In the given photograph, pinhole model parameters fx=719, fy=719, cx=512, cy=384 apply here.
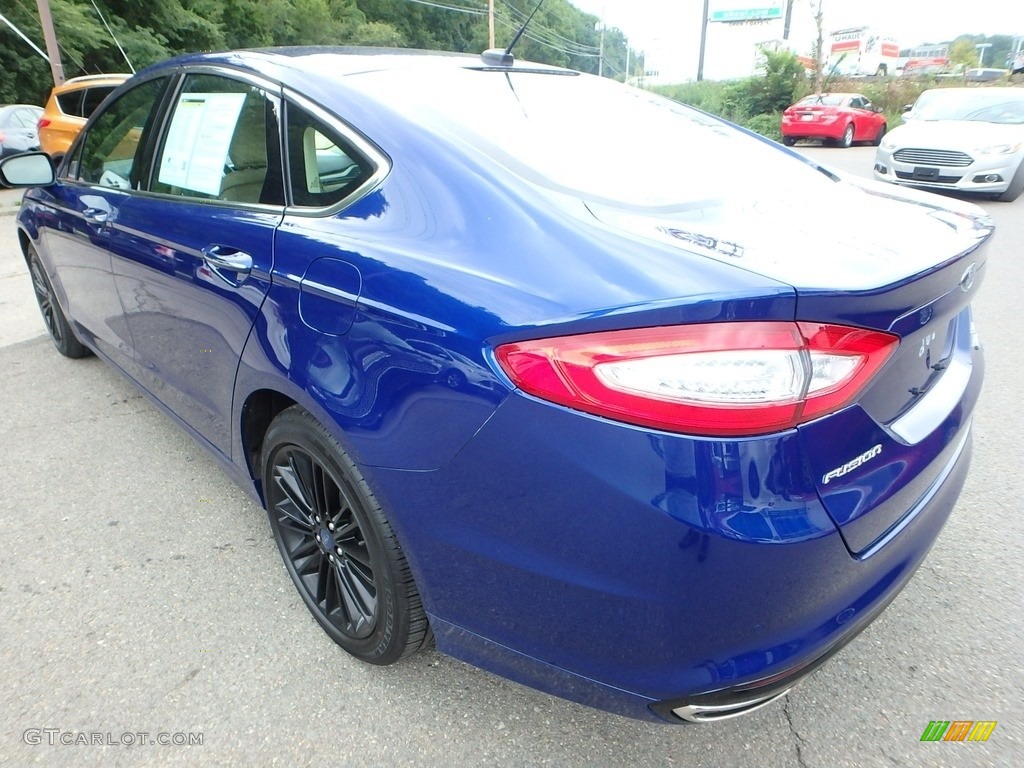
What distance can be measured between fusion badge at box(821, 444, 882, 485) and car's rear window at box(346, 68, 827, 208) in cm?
66

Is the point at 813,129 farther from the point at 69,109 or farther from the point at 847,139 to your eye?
the point at 69,109

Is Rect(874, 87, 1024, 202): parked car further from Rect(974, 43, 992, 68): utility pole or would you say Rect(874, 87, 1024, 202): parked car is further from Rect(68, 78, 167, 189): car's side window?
Rect(974, 43, 992, 68): utility pole

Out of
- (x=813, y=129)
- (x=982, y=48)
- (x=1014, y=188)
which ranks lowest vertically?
(x=813, y=129)

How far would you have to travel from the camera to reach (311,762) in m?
1.72

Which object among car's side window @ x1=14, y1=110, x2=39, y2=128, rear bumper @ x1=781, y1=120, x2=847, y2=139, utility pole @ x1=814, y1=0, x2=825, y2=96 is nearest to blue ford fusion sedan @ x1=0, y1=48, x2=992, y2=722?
car's side window @ x1=14, y1=110, x2=39, y2=128

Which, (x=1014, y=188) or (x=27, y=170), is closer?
(x=27, y=170)

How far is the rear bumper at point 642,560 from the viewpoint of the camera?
1.22 metres

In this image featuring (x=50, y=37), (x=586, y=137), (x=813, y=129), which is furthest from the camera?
(x=813, y=129)

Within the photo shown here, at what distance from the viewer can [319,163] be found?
1.93m

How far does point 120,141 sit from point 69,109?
8657 mm

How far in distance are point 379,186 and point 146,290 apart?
1.30 metres

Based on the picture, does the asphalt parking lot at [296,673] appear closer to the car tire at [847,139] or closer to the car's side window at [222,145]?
the car's side window at [222,145]

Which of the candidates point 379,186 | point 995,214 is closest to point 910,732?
point 379,186

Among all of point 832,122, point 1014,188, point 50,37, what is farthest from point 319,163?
point 832,122
